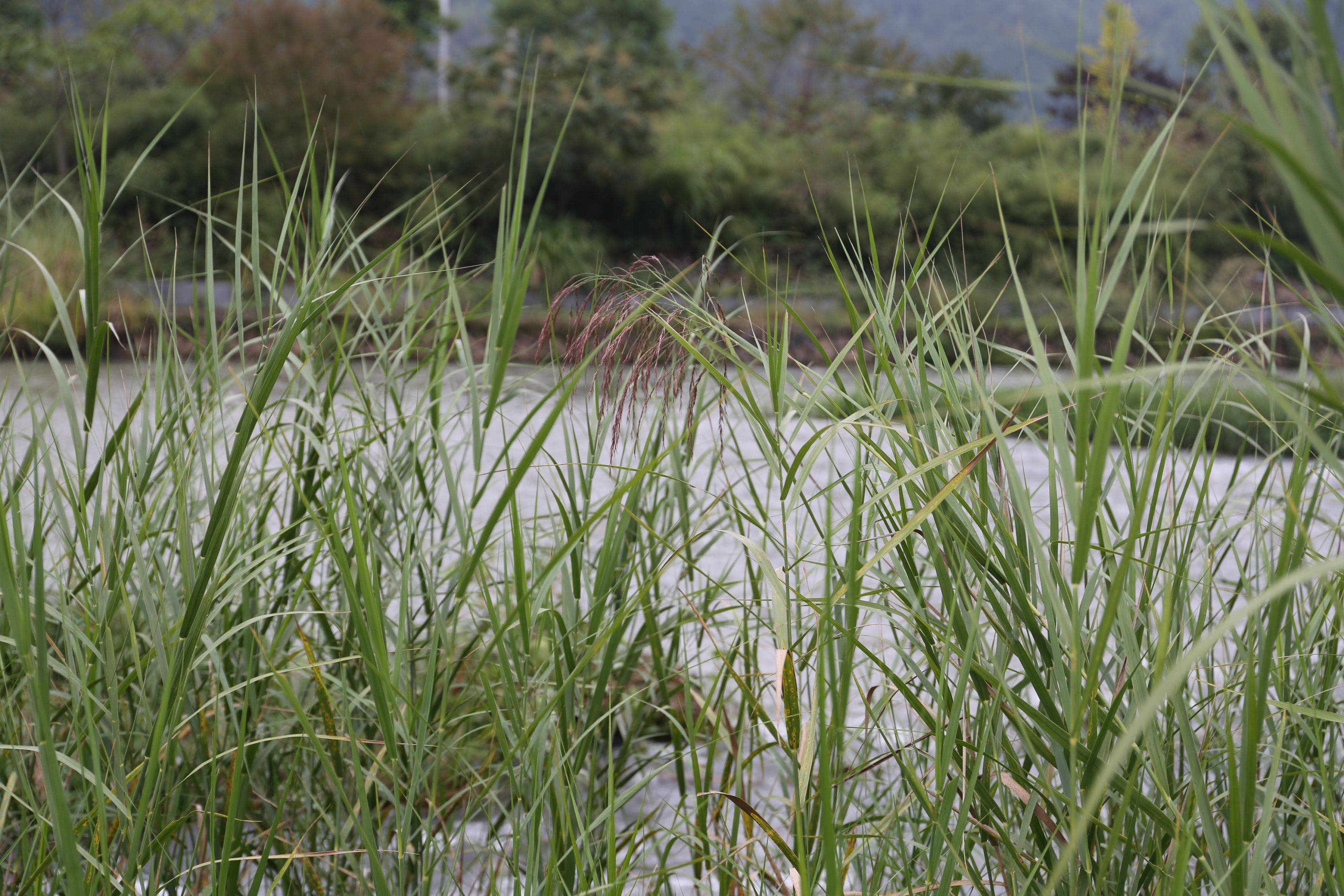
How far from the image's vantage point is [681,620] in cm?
117

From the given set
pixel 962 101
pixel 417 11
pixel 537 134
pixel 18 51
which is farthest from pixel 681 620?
pixel 417 11

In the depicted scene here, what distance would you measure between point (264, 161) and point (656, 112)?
16.1ft

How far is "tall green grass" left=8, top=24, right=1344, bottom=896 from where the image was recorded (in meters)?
0.56

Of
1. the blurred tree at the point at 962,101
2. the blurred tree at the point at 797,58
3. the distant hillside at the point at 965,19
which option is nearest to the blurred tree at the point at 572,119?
the blurred tree at the point at 797,58

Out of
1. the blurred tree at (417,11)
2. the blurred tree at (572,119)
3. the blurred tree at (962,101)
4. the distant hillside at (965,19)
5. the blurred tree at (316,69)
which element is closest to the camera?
the blurred tree at (316,69)

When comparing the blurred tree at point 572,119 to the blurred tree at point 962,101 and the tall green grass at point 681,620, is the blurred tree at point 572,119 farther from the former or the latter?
the tall green grass at point 681,620

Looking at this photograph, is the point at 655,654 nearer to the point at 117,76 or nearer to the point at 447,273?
the point at 447,273

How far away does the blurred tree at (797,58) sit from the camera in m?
16.8

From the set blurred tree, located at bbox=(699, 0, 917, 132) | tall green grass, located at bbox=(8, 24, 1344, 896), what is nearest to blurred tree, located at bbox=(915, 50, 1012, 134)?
blurred tree, located at bbox=(699, 0, 917, 132)

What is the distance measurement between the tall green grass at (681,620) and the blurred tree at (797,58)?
1612 cm

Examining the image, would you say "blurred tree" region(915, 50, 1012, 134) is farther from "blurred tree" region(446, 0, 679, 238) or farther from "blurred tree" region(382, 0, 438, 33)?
"blurred tree" region(382, 0, 438, 33)

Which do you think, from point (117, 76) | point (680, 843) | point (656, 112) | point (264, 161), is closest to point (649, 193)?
point (656, 112)

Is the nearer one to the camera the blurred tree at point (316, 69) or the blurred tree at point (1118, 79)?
the blurred tree at point (1118, 79)

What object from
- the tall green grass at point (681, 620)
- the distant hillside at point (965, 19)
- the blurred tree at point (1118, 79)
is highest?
the distant hillside at point (965, 19)
